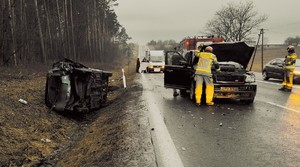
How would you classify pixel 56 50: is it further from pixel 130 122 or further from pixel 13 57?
pixel 130 122

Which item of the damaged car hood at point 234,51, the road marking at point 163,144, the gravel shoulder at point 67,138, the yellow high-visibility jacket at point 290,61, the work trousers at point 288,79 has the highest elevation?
the damaged car hood at point 234,51

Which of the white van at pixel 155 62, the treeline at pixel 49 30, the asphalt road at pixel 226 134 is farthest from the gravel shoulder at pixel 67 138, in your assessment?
the white van at pixel 155 62

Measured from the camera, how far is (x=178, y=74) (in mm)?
10008

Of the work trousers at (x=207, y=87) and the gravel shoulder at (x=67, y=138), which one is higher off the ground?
the work trousers at (x=207, y=87)

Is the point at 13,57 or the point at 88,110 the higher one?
the point at 13,57

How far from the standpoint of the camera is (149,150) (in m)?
4.44

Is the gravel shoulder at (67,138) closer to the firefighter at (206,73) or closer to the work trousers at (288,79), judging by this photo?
the firefighter at (206,73)

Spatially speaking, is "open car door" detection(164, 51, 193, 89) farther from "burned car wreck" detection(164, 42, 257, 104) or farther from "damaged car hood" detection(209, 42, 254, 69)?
"damaged car hood" detection(209, 42, 254, 69)

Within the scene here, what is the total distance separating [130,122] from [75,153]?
59.1 inches

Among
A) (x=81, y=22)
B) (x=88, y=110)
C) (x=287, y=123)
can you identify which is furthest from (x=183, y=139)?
(x=81, y=22)

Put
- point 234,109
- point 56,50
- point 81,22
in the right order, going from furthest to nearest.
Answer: point 81,22 → point 56,50 → point 234,109

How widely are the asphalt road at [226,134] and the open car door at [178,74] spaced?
1.23 m

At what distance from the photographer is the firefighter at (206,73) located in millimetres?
8633

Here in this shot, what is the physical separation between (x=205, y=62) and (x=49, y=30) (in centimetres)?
2287
